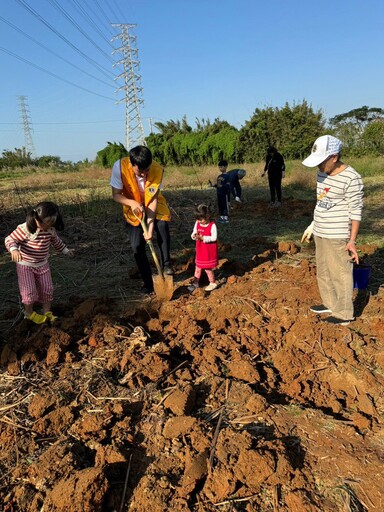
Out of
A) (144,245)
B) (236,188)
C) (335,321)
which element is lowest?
(335,321)

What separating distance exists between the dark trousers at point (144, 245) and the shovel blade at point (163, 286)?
0.63ft

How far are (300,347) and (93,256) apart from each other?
4291mm

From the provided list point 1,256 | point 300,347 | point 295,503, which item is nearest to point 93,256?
point 1,256

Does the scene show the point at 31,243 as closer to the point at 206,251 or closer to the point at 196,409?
the point at 206,251

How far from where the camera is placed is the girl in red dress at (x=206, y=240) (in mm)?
4406

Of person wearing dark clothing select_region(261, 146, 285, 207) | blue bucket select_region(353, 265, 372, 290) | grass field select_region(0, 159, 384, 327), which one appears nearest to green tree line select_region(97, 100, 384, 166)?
grass field select_region(0, 159, 384, 327)

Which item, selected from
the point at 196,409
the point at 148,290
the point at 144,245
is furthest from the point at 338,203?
the point at 148,290

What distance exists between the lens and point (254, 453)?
6.79 feet

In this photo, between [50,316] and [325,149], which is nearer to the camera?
[325,149]

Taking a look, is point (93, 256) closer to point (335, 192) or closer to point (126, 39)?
point (335, 192)

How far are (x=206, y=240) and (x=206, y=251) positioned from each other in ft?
0.46

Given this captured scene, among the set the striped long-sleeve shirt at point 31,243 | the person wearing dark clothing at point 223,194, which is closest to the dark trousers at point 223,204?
the person wearing dark clothing at point 223,194

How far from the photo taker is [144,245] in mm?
4469

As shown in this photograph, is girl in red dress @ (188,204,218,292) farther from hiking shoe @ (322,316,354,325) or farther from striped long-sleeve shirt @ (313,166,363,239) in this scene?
hiking shoe @ (322,316,354,325)
